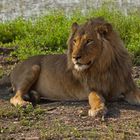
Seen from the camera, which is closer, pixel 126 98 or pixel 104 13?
pixel 126 98

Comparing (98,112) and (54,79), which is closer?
(98,112)

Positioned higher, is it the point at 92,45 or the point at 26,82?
the point at 92,45

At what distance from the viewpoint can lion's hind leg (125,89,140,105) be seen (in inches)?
267

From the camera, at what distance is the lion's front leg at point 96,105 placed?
6.30m

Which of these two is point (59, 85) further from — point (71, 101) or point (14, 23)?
point (14, 23)

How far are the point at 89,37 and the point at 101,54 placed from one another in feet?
0.76

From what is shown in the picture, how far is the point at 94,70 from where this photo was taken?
6695 millimetres

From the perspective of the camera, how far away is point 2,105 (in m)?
7.06

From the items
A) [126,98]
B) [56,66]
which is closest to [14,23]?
[56,66]

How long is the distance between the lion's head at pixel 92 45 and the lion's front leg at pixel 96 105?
0.32 metres

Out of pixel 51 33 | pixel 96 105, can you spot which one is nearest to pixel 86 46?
pixel 96 105

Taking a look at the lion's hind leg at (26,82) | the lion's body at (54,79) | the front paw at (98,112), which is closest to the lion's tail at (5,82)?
the lion's body at (54,79)

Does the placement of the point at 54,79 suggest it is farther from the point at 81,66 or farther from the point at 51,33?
the point at 51,33

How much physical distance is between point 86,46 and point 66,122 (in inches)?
35.2
